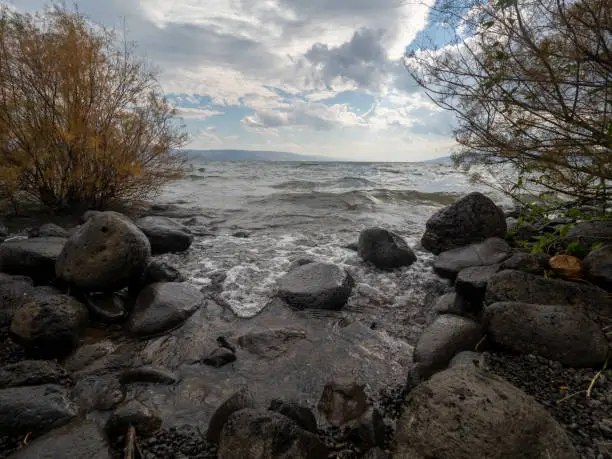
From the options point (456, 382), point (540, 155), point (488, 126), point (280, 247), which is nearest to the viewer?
point (456, 382)

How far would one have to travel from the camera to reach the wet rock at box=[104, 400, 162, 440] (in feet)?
8.43

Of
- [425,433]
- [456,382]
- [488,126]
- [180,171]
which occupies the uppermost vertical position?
[488,126]

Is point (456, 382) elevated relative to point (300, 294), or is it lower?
elevated

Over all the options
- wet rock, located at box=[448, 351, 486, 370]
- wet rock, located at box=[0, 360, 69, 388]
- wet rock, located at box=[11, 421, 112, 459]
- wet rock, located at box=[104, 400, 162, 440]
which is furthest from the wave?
wet rock, located at box=[11, 421, 112, 459]

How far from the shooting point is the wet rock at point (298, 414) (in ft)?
8.45

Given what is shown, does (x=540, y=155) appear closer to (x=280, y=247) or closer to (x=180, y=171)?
(x=280, y=247)

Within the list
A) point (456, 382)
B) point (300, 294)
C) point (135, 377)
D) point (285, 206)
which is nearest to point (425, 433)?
point (456, 382)

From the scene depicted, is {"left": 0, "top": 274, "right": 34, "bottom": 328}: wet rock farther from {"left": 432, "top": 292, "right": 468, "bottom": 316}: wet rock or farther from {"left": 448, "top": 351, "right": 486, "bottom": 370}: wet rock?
{"left": 432, "top": 292, "right": 468, "bottom": 316}: wet rock

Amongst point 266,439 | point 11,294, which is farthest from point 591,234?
point 11,294

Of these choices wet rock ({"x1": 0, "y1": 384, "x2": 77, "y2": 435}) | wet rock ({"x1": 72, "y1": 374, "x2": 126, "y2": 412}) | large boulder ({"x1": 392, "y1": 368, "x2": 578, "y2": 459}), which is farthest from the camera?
wet rock ({"x1": 72, "y1": 374, "x2": 126, "y2": 412})

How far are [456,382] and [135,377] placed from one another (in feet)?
9.64

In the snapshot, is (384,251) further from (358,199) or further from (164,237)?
(358,199)

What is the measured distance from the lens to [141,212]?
33.7 feet

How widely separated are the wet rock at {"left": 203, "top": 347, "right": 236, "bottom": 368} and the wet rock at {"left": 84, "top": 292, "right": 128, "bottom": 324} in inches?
62.6
